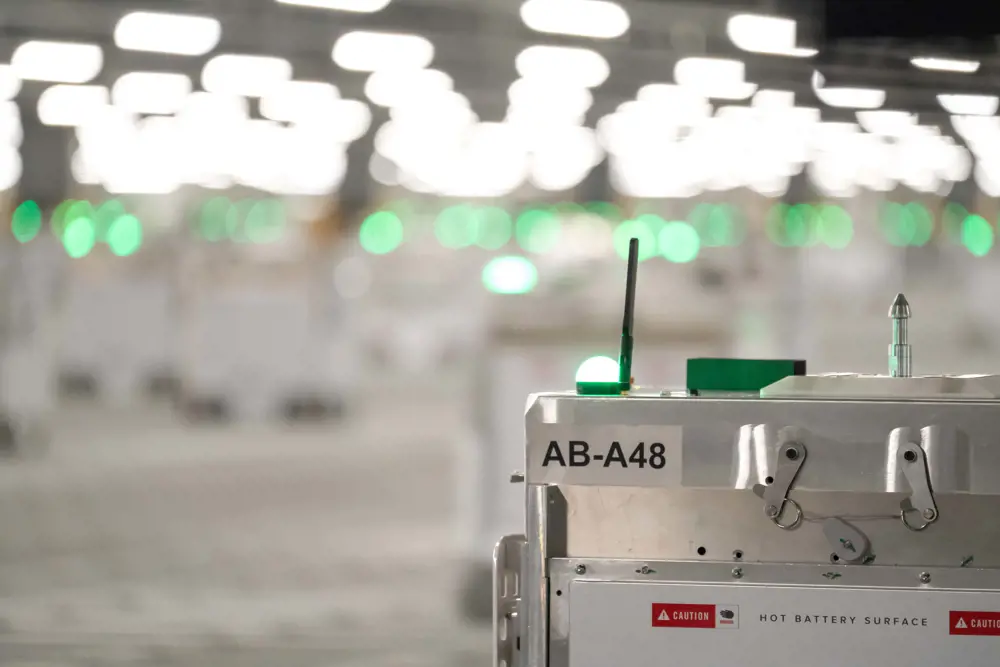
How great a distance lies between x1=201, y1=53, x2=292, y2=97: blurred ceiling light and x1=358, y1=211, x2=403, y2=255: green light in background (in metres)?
0.52

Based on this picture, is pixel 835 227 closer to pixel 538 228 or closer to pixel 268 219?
pixel 538 228

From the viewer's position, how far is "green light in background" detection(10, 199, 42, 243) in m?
3.55

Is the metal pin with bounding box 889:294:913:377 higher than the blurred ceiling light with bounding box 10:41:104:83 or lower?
lower

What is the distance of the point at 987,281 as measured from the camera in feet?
10.7

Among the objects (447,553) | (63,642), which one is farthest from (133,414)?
(447,553)

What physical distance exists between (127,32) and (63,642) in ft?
6.37

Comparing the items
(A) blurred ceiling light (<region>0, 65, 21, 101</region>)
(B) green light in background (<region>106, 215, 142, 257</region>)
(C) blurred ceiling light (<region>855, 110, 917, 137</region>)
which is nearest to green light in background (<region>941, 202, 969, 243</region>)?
(C) blurred ceiling light (<region>855, 110, 917, 137</region>)

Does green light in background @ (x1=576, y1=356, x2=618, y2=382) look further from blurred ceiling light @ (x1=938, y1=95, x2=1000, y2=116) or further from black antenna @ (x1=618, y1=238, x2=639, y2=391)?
blurred ceiling light @ (x1=938, y1=95, x2=1000, y2=116)

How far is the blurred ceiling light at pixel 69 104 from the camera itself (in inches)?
138

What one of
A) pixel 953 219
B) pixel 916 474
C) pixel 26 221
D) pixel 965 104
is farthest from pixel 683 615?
pixel 26 221

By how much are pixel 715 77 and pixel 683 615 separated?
7.64 feet

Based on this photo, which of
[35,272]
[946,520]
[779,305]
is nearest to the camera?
[946,520]

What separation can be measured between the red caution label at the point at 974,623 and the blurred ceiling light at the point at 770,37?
234 cm

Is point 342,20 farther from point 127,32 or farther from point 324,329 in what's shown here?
point 324,329
